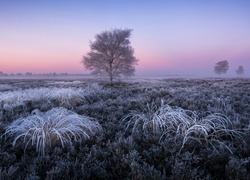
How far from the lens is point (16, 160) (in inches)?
97.3

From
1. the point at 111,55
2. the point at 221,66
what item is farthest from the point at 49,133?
the point at 221,66

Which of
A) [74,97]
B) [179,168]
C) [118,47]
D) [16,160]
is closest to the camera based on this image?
[179,168]

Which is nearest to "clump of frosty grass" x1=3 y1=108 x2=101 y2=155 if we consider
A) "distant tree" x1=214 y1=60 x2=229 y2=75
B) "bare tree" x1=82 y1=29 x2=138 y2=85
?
"bare tree" x1=82 y1=29 x2=138 y2=85

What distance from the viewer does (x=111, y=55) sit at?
22500 millimetres

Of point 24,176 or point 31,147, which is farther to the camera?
point 31,147

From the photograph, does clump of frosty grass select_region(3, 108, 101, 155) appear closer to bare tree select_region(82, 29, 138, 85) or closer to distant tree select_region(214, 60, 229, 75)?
bare tree select_region(82, 29, 138, 85)

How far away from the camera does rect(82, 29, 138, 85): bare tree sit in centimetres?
2231

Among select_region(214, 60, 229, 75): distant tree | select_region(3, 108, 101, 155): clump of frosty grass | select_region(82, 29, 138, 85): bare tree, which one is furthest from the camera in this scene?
select_region(214, 60, 229, 75): distant tree

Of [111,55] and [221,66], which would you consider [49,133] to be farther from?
[221,66]

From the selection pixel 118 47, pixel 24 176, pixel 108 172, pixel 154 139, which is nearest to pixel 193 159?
pixel 154 139

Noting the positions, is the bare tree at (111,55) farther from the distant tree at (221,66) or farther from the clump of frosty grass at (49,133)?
the distant tree at (221,66)

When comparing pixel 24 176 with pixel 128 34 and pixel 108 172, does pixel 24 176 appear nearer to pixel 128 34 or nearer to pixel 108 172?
pixel 108 172

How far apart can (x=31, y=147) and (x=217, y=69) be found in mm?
87907

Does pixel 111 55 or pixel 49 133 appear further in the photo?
pixel 111 55
